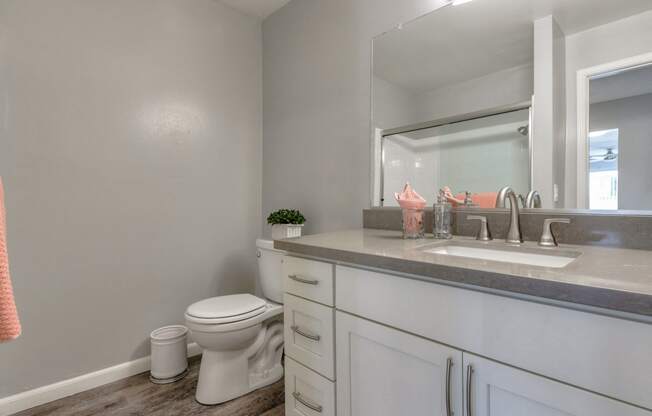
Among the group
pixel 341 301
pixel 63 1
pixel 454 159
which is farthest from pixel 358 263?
pixel 63 1

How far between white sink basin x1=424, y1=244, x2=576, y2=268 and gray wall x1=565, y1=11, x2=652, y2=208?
26 centimetres

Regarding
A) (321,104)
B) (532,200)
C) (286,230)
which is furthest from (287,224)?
(532,200)

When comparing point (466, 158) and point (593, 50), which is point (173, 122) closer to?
point (466, 158)

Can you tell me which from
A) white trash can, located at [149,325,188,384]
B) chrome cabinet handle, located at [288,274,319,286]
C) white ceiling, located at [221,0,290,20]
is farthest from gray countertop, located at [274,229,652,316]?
white ceiling, located at [221,0,290,20]

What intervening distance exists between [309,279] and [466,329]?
563mm

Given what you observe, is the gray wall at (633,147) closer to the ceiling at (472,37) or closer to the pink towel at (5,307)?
the ceiling at (472,37)

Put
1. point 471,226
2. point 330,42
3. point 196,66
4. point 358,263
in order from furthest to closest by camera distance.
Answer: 1. point 196,66
2. point 330,42
3. point 471,226
4. point 358,263

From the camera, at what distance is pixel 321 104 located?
81.9 inches

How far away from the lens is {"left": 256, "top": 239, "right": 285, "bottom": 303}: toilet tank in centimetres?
196

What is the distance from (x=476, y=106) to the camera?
1.41 m

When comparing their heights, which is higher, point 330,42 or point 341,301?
point 330,42

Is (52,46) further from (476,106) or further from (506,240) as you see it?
(506,240)

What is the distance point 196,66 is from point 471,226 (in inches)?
78.6

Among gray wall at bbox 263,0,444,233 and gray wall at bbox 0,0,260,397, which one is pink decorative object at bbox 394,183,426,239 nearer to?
gray wall at bbox 263,0,444,233
